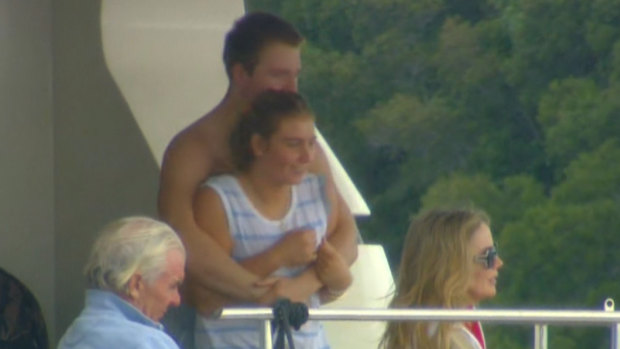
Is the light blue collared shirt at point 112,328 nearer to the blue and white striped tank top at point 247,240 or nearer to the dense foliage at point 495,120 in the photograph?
the blue and white striped tank top at point 247,240

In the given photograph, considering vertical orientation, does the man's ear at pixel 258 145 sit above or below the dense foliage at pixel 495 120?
above

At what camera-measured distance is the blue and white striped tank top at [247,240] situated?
156 inches

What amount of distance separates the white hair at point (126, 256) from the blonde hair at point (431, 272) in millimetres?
625

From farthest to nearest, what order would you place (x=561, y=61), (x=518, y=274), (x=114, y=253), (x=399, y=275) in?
(x=561, y=61)
(x=518, y=274)
(x=399, y=275)
(x=114, y=253)

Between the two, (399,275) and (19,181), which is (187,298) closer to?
(399,275)

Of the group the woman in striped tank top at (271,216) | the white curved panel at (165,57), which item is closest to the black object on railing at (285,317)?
the woman in striped tank top at (271,216)

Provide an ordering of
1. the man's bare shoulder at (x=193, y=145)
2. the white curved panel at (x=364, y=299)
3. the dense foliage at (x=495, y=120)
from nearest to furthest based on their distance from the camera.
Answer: the man's bare shoulder at (x=193, y=145) < the white curved panel at (x=364, y=299) < the dense foliage at (x=495, y=120)

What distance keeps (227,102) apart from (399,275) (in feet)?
2.63

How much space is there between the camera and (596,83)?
2456cm

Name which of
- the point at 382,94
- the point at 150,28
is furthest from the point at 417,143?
the point at 150,28

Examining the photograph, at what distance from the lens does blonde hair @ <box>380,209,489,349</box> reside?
3.63 metres

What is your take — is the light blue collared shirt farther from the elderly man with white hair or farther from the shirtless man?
the shirtless man

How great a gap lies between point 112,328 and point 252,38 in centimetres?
124

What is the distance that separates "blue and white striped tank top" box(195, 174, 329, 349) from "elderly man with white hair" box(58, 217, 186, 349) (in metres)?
0.69
